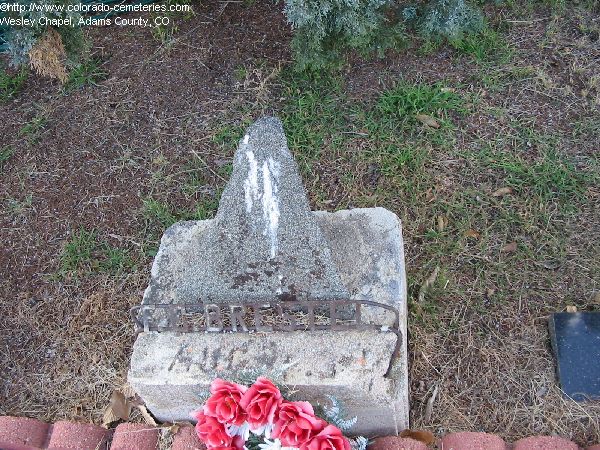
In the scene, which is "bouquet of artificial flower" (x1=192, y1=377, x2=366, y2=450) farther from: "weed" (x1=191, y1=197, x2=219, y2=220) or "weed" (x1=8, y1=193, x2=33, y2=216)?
"weed" (x1=8, y1=193, x2=33, y2=216)

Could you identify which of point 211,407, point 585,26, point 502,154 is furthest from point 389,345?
point 585,26

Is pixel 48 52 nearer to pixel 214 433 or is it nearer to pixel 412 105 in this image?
pixel 412 105

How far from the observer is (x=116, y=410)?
2.65m

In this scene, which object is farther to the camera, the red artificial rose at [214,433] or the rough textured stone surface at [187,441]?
the rough textured stone surface at [187,441]

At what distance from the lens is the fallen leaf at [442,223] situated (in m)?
3.07

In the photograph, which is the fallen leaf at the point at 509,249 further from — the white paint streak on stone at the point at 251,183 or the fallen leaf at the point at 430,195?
the white paint streak on stone at the point at 251,183

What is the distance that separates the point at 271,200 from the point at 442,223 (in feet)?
3.97

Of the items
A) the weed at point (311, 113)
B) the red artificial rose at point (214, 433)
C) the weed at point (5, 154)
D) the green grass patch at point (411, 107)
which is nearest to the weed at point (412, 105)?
the green grass patch at point (411, 107)

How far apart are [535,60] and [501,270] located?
1.42m

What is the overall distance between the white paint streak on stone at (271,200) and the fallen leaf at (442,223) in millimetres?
1154

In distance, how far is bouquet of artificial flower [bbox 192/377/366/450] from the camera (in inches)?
73.9

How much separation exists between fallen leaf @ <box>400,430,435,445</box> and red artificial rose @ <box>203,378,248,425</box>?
0.77 meters

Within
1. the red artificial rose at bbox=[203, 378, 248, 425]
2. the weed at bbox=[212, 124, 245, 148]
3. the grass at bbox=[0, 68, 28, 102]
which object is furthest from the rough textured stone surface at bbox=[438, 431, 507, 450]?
the grass at bbox=[0, 68, 28, 102]

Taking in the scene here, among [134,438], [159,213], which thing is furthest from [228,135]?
[134,438]
